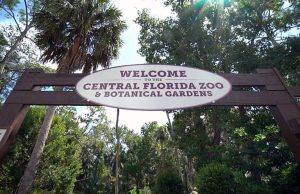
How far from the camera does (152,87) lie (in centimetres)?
371

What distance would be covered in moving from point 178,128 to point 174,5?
804 cm

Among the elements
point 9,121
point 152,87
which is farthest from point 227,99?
point 9,121

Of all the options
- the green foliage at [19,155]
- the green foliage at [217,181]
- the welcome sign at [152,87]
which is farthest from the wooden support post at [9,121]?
the green foliage at [19,155]

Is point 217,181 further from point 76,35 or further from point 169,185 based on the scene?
point 76,35

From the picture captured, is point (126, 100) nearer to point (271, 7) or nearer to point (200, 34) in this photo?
point (200, 34)

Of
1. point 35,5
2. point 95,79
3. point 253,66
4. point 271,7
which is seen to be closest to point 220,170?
point 253,66

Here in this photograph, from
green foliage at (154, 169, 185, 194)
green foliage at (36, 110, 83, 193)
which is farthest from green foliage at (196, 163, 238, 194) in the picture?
green foliage at (36, 110, 83, 193)

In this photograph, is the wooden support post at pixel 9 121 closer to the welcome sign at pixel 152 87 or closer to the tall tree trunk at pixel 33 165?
the welcome sign at pixel 152 87

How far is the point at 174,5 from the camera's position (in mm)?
19188

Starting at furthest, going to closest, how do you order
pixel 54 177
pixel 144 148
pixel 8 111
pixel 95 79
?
pixel 144 148
pixel 54 177
pixel 95 79
pixel 8 111

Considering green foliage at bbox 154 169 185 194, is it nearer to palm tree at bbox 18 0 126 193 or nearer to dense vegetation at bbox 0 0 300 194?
Answer: dense vegetation at bbox 0 0 300 194

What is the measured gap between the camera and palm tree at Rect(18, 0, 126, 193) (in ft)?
40.7

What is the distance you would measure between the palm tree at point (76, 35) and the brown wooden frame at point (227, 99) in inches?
334

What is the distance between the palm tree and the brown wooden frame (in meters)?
8.50
